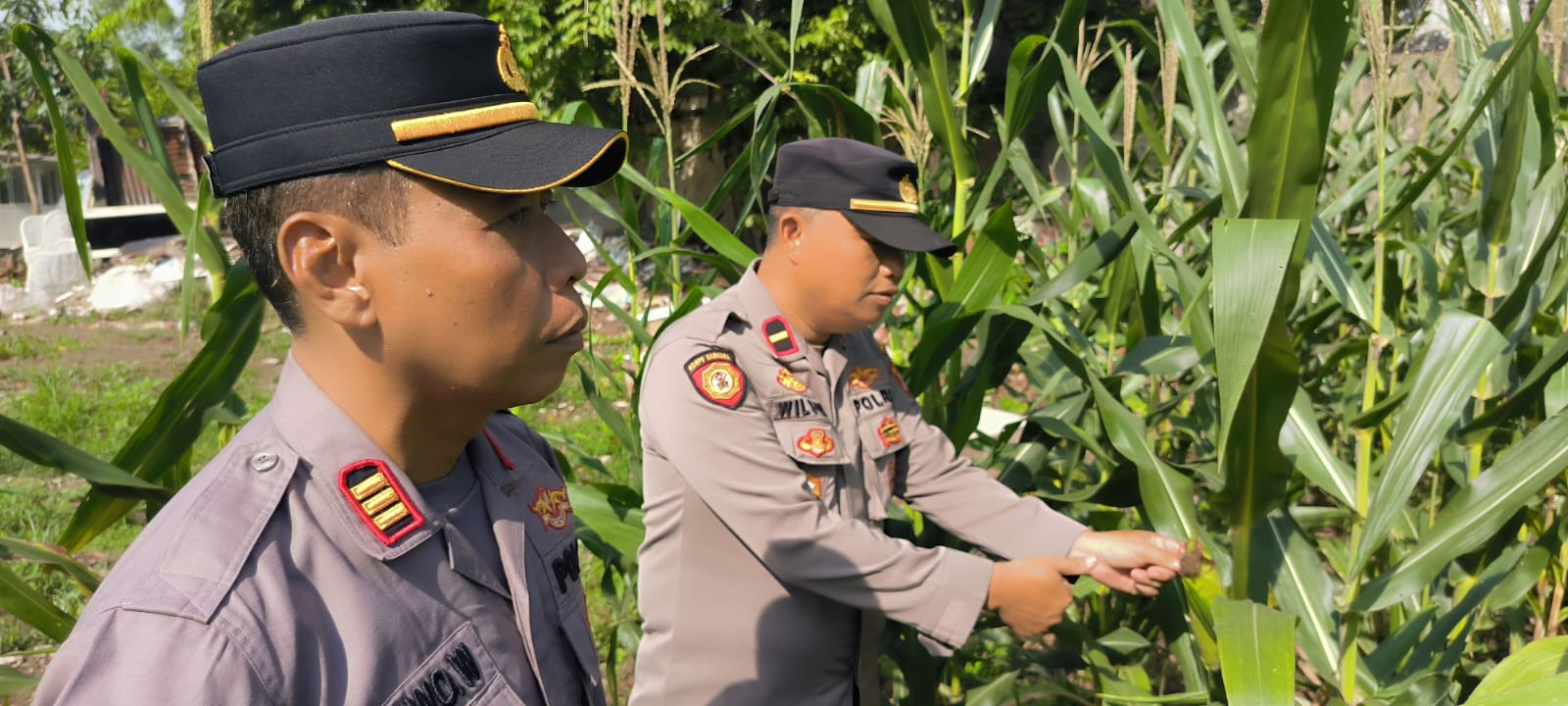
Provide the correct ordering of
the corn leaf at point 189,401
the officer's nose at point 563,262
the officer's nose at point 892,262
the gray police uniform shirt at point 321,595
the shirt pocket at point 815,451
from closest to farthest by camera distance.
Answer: the gray police uniform shirt at point 321,595, the officer's nose at point 563,262, the corn leaf at point 189,401, the shirt pocket at point 815,451, the officer's nose at point 892,262

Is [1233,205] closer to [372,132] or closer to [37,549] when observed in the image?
[372,132]

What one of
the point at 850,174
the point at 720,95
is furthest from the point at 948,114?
the point at 720,95

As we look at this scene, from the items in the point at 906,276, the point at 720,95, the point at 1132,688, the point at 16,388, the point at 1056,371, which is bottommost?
the point at 16,388

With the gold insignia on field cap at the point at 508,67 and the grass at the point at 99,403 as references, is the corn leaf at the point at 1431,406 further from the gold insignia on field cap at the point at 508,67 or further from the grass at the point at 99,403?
the grass at the point at 99,403

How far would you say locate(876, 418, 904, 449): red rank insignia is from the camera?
2160 millimetres

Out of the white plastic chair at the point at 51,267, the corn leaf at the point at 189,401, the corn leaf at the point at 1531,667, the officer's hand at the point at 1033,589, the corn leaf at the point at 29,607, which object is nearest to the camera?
the corn leaf at the point at 1531,667

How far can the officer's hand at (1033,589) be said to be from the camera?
6.02 feet

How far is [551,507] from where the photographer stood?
133 centimetres

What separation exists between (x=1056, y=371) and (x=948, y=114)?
0.74m

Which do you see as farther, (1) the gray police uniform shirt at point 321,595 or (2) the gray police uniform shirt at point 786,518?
(2) the gray police uniform shirt at point 786,518

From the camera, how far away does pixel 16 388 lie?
24.1 feet

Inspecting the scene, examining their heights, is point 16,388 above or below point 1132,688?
below

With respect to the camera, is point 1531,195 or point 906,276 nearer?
point 1531,195

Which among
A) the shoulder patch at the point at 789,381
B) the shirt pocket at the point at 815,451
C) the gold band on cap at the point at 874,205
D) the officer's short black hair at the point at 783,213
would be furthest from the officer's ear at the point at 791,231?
the shirt pocket at the point at 815,451
